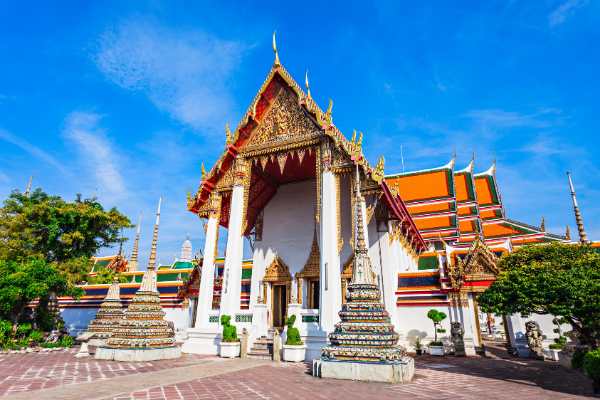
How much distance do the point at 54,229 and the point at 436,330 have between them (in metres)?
13.8

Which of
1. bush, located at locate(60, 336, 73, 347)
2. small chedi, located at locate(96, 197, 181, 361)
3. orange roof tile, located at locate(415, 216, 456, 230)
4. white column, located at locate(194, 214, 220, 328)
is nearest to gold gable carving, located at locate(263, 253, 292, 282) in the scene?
white column, located at locate(194, 214, 220, 328)

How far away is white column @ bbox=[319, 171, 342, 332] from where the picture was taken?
355 inches

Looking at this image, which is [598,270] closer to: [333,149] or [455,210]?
[333,149]

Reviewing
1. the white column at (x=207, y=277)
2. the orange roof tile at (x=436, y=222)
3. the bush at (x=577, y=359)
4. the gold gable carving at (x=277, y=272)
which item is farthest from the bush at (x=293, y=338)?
the orange roof tile at (x=436, y=222)

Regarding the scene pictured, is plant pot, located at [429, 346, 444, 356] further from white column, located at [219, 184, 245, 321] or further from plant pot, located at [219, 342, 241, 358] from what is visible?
white column, located at [219, 184, 245, 321]

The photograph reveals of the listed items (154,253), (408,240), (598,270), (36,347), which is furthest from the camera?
(408,240)

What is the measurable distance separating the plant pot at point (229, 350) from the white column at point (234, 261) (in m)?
1.06

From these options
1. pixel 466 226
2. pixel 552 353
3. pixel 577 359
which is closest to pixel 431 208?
Result: pixel 466 226

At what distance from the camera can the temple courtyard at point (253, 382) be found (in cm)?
452

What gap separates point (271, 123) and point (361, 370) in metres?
8.56

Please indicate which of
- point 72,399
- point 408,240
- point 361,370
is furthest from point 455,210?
point 72,399

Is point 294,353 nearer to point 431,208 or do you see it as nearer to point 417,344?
point 417,344

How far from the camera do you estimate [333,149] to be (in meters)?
10.6

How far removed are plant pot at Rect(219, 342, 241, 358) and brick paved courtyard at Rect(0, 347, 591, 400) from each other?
4.07 feet
